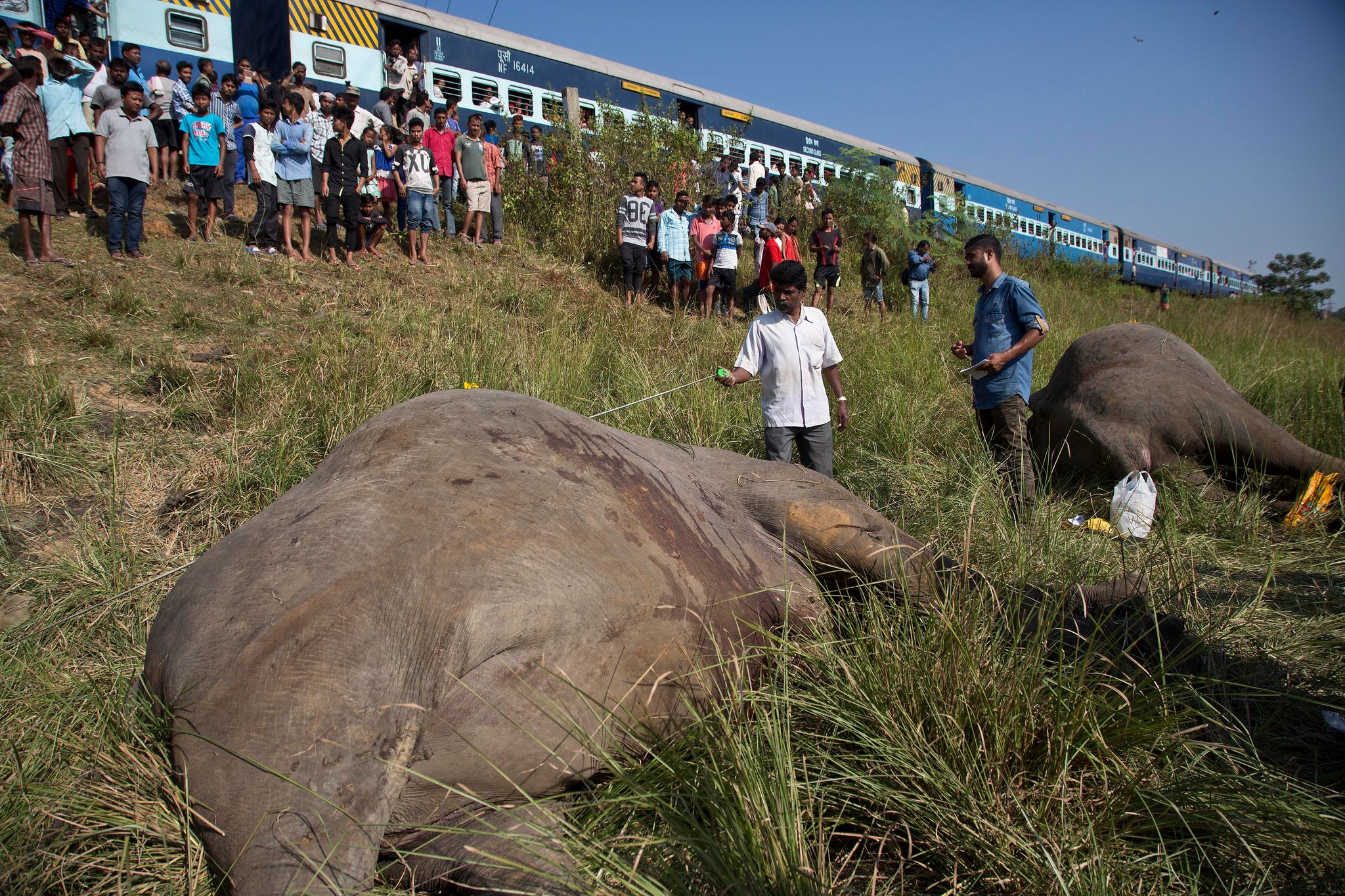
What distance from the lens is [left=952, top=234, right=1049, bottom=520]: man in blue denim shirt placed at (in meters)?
5.37

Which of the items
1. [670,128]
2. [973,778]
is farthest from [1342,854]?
[670,128]

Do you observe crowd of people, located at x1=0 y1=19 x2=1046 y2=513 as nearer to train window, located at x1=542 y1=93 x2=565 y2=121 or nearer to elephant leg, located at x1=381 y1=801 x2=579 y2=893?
train window, located at x1=542 y1=93 x2=565 y2=121

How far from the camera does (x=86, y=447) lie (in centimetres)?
503

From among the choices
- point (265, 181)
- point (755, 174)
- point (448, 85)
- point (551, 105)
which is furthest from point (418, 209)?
point (755, 174)

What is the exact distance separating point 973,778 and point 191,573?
2139mm

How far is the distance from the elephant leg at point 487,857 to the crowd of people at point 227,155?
836cm

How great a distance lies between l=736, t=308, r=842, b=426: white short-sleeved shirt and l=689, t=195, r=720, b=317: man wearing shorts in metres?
7.49

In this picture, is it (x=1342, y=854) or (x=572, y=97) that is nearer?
(x=1342, y=854)

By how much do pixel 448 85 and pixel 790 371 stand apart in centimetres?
1258

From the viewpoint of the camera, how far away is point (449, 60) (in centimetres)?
1480

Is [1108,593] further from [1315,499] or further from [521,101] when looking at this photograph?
[521,101]

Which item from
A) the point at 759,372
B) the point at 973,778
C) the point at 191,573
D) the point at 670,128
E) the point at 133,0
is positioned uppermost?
the point at 133,0

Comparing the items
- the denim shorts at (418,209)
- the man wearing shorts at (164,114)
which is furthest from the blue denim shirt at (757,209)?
the man wearing shorts at (164,114)

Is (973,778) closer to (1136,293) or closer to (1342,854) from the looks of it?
(1342,854)
